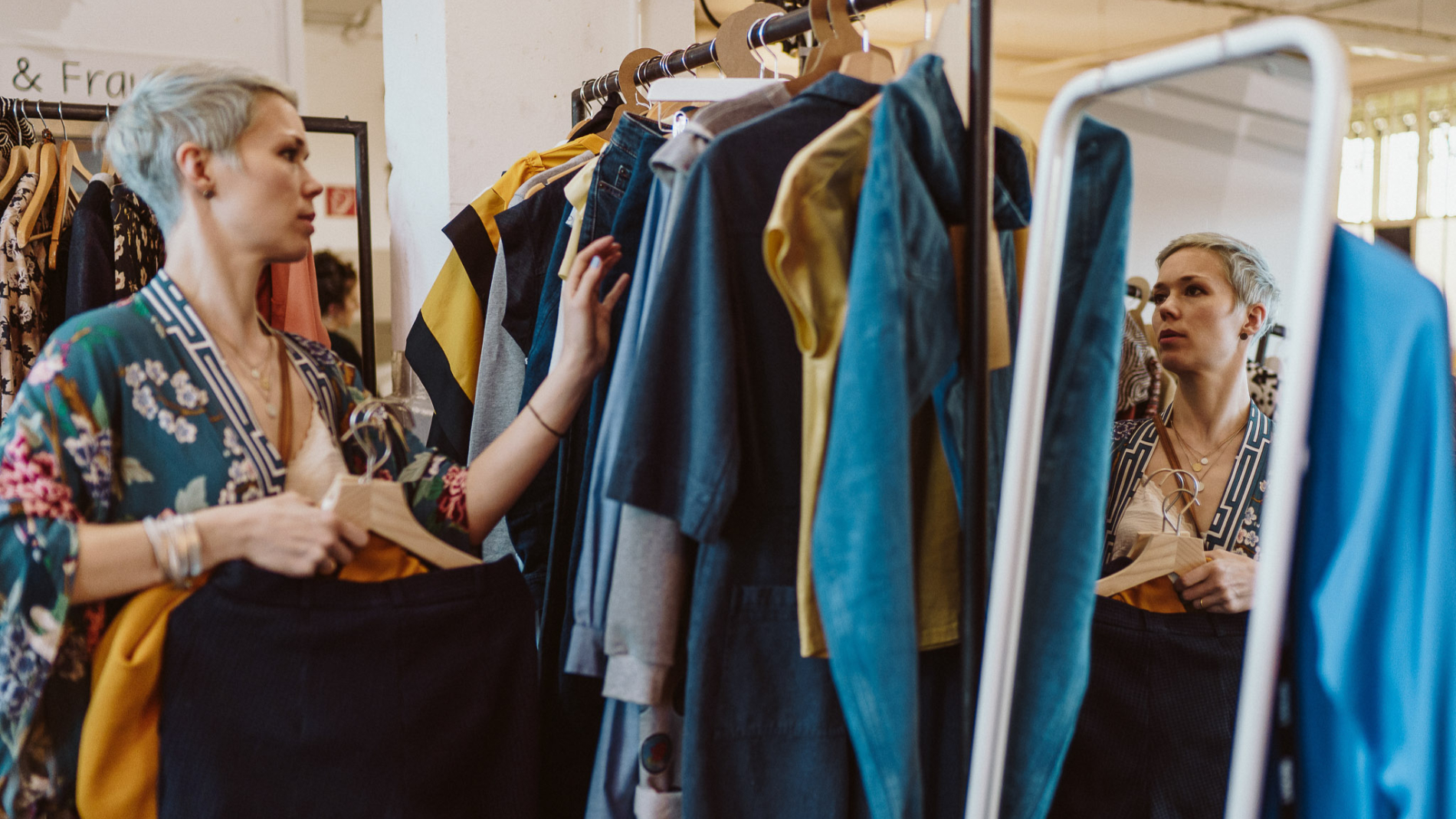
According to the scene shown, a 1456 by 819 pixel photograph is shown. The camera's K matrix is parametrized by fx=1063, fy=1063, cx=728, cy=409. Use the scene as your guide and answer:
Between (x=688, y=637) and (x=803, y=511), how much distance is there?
214 mm

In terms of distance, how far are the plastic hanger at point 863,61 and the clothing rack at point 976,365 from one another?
0.22 meters

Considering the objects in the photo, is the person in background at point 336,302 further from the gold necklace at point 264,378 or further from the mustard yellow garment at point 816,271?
the mustard yellow garment at point 816,271

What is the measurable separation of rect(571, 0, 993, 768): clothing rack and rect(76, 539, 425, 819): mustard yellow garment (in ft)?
2.49

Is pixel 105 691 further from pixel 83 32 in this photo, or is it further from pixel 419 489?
pixel 83 32

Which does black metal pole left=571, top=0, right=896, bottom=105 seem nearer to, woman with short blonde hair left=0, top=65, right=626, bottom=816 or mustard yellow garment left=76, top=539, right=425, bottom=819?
woman with short blonde hair left=0, top=65, right=626, bottom=816

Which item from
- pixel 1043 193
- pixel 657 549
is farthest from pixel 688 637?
pixel 1043 193

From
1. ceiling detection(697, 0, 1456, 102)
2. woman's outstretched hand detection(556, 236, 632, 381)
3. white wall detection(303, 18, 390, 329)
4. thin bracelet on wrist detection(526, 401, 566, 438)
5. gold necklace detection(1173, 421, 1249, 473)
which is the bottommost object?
gold necklace detection(1173, 421, 1249, 473)

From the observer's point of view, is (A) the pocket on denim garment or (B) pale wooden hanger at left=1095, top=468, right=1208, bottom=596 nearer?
(A) the pocket on denim garment

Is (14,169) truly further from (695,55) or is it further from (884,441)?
(884,441)

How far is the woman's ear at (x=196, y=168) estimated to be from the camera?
4.09ft

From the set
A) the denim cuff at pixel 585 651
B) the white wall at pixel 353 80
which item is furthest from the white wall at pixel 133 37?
the white wall at pixel 353 80

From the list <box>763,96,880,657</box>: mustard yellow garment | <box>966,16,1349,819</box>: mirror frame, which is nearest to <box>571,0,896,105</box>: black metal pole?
<box>763,96,880,657</box>: mustard yellow garment

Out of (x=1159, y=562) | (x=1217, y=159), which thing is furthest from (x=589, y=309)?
(x=1217, y=159)

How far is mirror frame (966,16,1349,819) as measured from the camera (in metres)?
0.84
